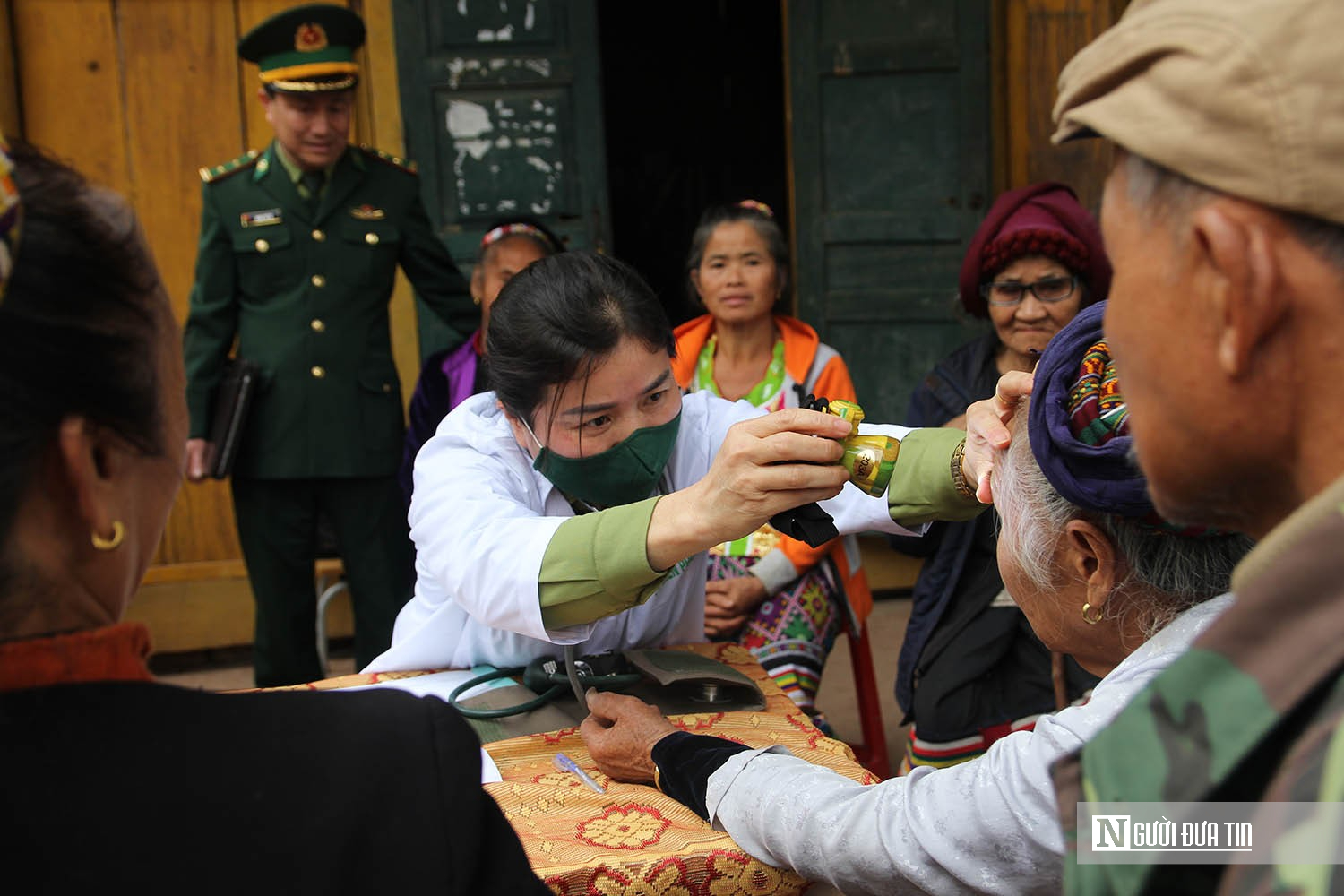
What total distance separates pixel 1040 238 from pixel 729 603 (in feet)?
4.41

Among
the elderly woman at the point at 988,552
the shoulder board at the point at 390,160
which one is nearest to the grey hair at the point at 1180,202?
the elderly woman at the point at 988,552

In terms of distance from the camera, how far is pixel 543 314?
6.97ft

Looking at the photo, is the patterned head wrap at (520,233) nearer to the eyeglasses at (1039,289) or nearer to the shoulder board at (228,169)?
the shoulder board at (228,169)

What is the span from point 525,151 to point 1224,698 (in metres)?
4.39

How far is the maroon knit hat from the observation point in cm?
330

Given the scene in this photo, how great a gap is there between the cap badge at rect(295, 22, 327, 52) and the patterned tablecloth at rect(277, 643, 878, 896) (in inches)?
112

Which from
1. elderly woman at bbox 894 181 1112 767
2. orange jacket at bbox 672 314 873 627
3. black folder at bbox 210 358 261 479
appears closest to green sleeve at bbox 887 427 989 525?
elderly woman at bbox 894 181 1112 767

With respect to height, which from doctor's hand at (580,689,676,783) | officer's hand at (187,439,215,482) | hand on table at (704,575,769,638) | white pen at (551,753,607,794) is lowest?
hand on table at (704,575,769,638)

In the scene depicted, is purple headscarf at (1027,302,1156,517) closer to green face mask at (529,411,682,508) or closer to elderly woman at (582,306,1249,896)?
elderly woman at (582,306,1249,896)

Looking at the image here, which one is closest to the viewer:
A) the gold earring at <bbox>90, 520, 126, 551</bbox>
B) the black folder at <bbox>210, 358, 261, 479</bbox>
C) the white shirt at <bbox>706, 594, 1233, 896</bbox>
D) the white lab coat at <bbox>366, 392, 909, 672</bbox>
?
the gold earring at <bbox>90, 520, 126, 551</bbox>

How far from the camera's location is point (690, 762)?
5.49 ft

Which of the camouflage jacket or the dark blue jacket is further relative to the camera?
the dark blue jacket

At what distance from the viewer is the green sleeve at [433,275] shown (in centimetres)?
417

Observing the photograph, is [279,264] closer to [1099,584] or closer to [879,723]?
[879,723]
